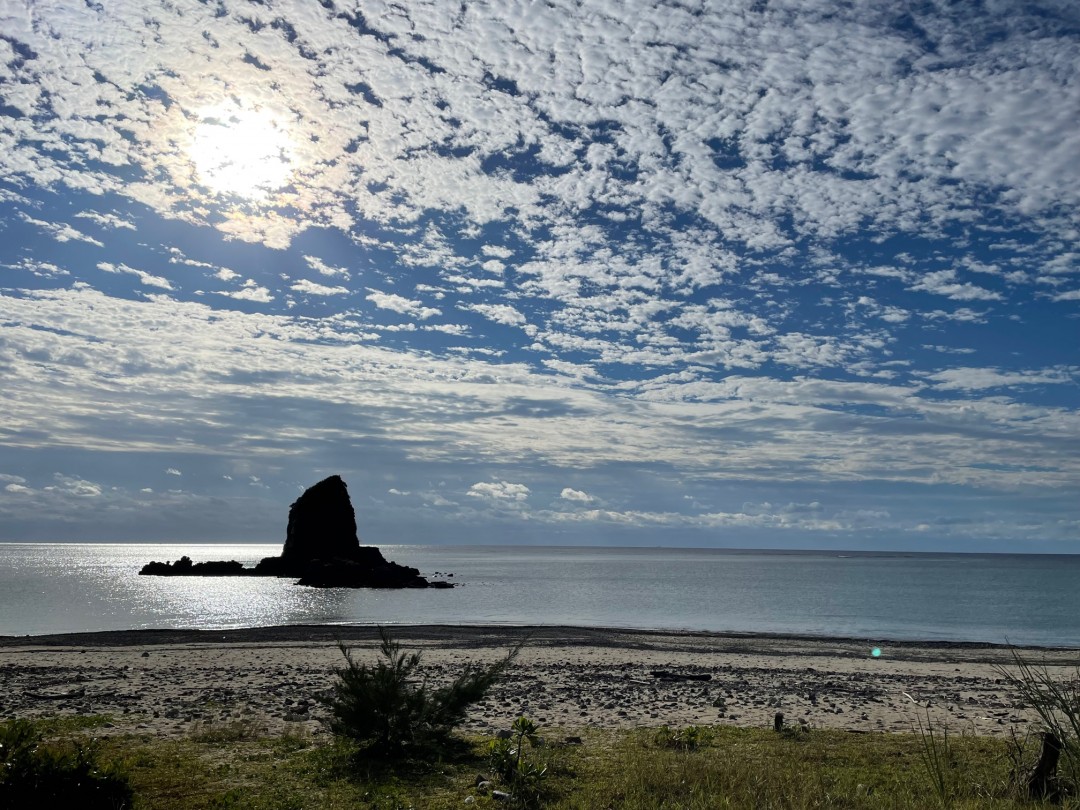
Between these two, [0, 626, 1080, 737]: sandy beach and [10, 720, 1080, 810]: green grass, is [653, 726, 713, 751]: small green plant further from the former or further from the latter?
[0, 626, 1080, 737]: sandy beach

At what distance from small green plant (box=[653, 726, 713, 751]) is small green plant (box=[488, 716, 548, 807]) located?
9.32 feet

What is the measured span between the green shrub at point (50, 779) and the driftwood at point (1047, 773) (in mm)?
11243

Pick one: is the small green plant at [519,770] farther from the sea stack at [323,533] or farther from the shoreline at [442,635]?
the sea stack at [323,533]

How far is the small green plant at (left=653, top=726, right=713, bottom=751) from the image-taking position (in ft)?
44.5

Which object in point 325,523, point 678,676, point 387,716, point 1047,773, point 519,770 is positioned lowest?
point 678,676

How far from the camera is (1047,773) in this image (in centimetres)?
963

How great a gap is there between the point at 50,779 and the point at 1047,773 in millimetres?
11954

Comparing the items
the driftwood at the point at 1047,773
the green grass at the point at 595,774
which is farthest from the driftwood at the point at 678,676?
the driftwood at the point at 1047,773

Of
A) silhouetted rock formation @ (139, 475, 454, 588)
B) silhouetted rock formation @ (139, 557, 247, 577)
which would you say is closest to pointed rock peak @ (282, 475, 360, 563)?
silhouetted rock formation @ (139, 475, 454, 588)

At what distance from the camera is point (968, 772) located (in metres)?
11.0

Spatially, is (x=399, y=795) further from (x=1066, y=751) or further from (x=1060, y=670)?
(x=1060, y=670)

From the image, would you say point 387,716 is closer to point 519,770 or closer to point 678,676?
point 519,770

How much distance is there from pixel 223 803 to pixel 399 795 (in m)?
2.29

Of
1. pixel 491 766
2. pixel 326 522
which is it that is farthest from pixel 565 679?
pixel 326 522
